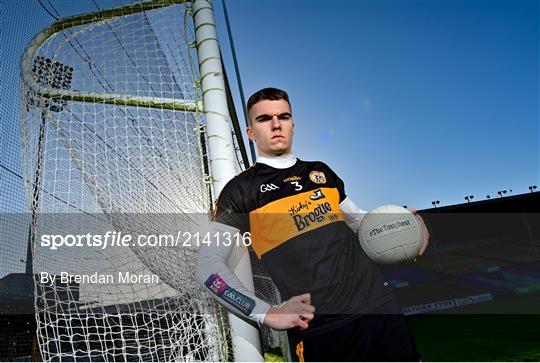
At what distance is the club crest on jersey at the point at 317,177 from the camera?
5.51 feet

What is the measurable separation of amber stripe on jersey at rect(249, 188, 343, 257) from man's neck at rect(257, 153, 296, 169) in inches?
7.7

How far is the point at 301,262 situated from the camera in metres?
1.45

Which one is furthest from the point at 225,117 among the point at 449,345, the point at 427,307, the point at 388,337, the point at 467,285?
the point at 467,285

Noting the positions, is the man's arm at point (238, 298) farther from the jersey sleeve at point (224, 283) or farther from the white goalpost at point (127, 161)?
the white goalpost at point (127, 161)

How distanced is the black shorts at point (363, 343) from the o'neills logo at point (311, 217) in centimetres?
42

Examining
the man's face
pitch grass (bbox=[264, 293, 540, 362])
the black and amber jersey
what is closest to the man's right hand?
the black and amber jersey

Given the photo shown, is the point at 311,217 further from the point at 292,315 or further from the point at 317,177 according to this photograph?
the point at 292,315

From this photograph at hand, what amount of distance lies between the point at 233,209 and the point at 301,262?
0.36 meters

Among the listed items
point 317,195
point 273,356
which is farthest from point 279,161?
point 273,356

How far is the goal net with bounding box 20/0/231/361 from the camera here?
8.54ft

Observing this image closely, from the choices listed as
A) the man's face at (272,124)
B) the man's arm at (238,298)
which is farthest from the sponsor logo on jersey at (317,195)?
the man's arm at (238,298)

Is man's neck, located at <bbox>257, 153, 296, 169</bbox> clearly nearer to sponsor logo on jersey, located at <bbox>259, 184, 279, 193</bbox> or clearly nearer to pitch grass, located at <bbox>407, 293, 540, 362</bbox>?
sponsor logo on jersey, located at <bbox>259, 184, 279, 193</bbox>

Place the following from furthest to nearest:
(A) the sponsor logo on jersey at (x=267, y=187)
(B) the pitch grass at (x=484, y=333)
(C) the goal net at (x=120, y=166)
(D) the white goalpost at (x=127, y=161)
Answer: (B) the pitch grass at (x=484, y=333) → (C) the goal net at (x=120, y=166) → (D) the white goalpost at (x=127, y=161) → (A) the sponsor logo on jersey at (x=267, y=187)

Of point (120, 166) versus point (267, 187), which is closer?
point (267, 187)
